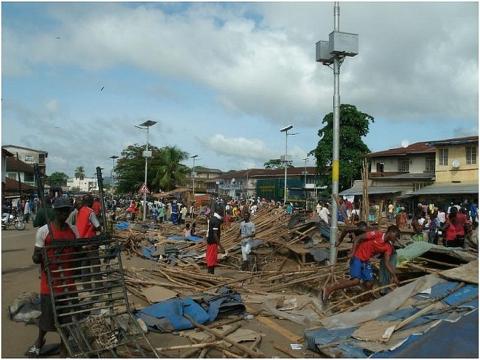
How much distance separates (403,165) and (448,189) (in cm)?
1077

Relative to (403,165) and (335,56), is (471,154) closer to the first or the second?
(403,165)

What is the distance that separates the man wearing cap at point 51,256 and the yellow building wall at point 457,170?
3075cm

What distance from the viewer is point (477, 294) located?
6133mm

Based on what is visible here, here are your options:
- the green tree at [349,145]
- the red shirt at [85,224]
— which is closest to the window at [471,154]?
the green tree at [349,145]

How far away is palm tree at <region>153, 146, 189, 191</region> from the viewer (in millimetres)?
58219

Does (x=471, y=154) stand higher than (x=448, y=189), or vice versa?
(x=471, y=154)

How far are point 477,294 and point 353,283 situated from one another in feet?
8.18

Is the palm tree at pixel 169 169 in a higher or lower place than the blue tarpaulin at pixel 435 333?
higher

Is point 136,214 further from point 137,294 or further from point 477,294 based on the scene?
point 477,294

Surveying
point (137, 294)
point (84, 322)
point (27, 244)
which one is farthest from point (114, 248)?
point (27, 244)

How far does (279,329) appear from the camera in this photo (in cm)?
733

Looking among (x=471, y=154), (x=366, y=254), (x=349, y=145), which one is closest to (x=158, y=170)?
(x=349, y=145)

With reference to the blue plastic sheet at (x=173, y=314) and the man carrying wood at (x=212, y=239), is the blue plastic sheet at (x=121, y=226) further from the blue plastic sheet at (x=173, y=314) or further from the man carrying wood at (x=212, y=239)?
the blue plastic sheet at (x=173, y=314)

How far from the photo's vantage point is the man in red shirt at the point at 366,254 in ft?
27.0
